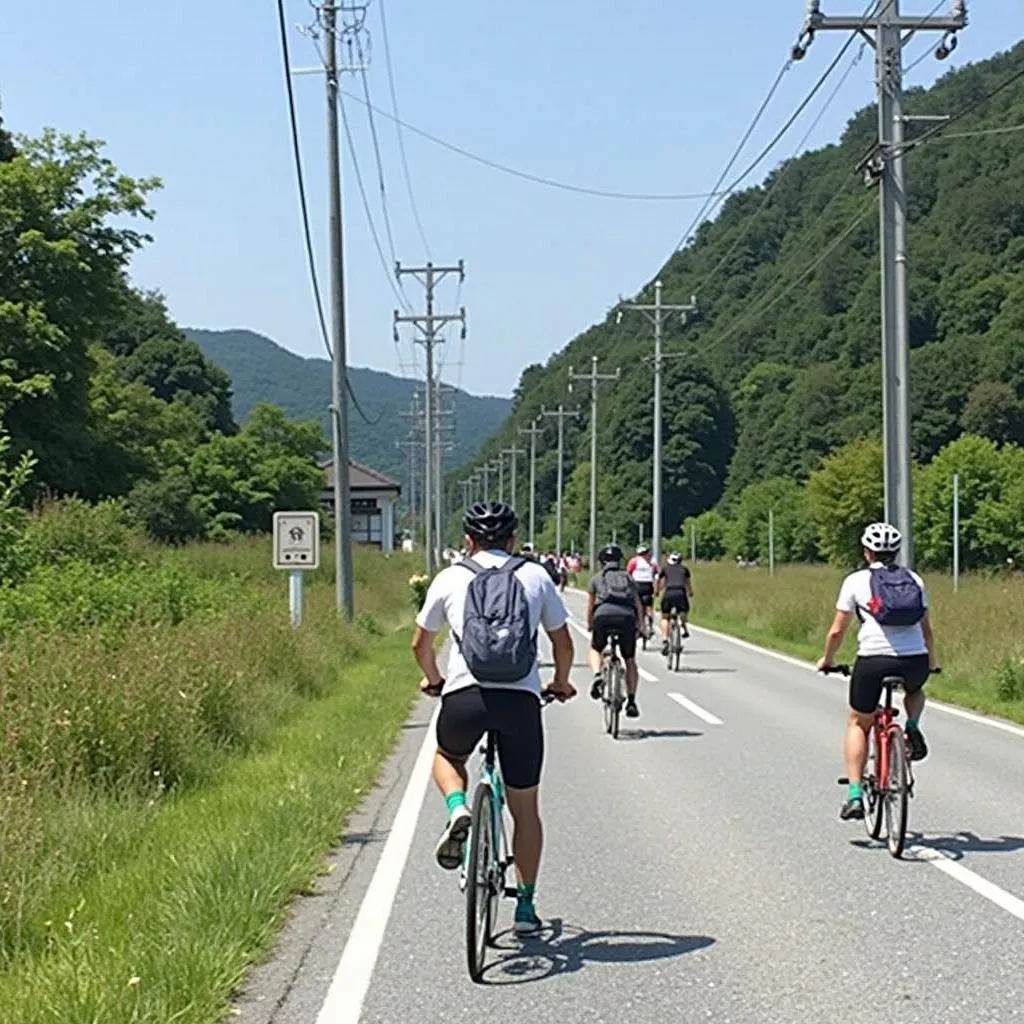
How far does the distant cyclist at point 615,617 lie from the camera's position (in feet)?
52.2

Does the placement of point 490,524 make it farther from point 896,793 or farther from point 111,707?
point 111,707

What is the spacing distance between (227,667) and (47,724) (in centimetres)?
453

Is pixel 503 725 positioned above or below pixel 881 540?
below

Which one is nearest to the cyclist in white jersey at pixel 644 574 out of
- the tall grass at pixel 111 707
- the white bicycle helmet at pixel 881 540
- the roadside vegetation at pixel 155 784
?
the roadside vegetation at pixel 155 784

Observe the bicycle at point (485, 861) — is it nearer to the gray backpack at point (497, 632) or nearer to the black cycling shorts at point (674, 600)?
the gray backpack at point (497, 632)

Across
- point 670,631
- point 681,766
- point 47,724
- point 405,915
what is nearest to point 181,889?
point 405,915

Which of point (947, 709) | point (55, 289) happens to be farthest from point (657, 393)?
point (947, 709)

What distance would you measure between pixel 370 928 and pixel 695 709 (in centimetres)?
1119

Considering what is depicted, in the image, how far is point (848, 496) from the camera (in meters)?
71.8

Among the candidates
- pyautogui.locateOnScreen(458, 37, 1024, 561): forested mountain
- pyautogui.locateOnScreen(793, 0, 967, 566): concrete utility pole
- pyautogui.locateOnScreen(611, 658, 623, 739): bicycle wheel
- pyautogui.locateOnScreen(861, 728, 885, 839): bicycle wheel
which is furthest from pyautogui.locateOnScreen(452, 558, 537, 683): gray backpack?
pyautogui.locateOnScreen(458, 37, 1024, 561): forested mountain

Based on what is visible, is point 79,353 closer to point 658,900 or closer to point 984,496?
point 658,900

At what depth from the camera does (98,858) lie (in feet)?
28.1

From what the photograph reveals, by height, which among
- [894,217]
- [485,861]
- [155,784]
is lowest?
[155,784]

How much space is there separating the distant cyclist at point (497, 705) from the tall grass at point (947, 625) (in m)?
10.9
